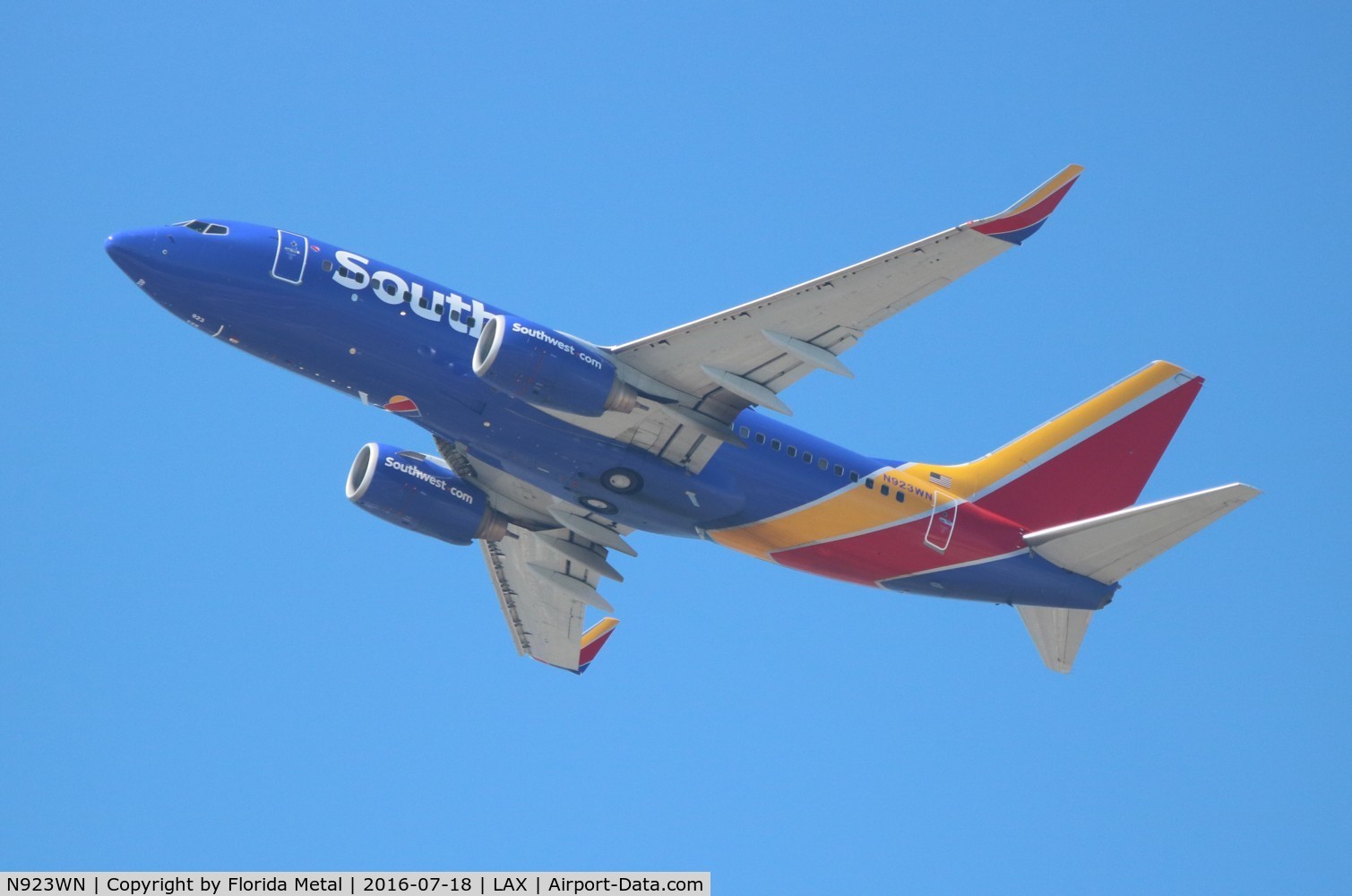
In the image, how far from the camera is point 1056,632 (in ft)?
143

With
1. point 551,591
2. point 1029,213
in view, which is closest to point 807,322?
point 1029,213

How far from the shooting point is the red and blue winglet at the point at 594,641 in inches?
2007

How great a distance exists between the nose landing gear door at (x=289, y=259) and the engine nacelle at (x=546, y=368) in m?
4.65

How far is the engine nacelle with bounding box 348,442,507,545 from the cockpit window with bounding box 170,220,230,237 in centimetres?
898

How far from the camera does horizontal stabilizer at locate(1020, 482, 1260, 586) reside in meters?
37.4

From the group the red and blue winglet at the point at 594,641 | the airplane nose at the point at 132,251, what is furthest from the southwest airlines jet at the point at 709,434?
the red and blue winglet at the point at 594,641

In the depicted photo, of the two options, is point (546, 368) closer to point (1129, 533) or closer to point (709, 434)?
point (709, 434)

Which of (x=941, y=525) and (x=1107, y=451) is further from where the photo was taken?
(x=1107, y=451)

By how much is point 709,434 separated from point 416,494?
10045mm

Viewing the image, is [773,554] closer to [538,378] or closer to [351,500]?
[538,378]

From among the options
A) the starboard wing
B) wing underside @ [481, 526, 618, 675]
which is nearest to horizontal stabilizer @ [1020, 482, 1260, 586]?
the starboard wing

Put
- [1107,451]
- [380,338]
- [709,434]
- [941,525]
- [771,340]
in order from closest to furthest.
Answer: [771,340] < [380,338] < [709,434] < [941,525] < [1107,451]

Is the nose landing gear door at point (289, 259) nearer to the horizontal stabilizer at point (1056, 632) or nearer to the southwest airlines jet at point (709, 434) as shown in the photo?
the southwest airlines jet at point (709, 434)
